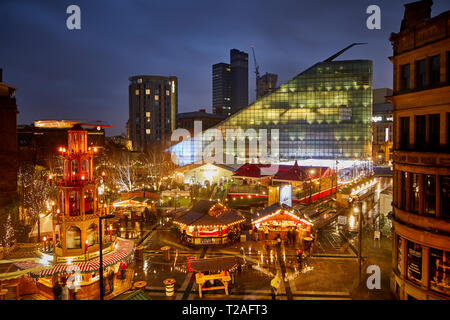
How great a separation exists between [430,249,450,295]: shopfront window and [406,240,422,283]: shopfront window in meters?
0.58

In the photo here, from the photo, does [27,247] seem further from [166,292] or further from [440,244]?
[440,244]

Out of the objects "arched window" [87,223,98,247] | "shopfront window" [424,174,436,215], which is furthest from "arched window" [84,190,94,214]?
"shopfront window" [424,174,436,215]

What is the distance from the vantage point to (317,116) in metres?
75.5

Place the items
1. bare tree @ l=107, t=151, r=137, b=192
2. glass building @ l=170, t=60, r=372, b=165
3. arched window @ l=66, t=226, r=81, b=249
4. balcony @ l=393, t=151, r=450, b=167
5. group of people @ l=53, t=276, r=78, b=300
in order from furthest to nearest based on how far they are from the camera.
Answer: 1. glass building @ l=170, t=60, r=372, b=165
2. bare tree @ l=107, t=151, r=137, b=192
3. arched window @ l=66, t=226, r=81, b=249
4. group of people @ l=53, t=276, r=78, b=300
5. balcony @ l=393, t=151, r=450, b=167

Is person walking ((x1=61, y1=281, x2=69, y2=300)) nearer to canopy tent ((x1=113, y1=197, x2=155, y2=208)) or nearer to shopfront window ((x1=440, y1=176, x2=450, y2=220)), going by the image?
canopy tent ((x1=113, y1=197, x2=155, y2=208))

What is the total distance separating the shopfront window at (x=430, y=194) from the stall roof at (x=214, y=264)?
32.5 feet

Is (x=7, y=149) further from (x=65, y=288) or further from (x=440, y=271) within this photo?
(x=440, y=271)

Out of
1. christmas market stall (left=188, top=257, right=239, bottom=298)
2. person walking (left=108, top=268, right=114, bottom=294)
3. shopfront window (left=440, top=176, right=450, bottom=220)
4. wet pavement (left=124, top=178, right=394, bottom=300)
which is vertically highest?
shopfront window (left=440, top=176, right=450, bottom=220)

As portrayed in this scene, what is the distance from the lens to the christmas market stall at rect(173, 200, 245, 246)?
25.9m

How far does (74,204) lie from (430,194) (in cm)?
1892

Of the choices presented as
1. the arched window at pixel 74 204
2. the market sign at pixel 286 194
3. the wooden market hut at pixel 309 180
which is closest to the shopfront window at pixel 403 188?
the arched window at pixel 74 204

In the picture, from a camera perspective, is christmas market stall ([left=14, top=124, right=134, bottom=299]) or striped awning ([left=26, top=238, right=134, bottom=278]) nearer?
striped awning ([left=26, top=238, right=134, bottom=278])

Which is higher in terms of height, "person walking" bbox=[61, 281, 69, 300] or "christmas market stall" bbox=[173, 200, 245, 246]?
"christmas market stall" bbox=[173, 200, 245, 246]

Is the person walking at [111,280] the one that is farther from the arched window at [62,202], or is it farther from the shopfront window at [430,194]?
the shopfront window at [430,194]
